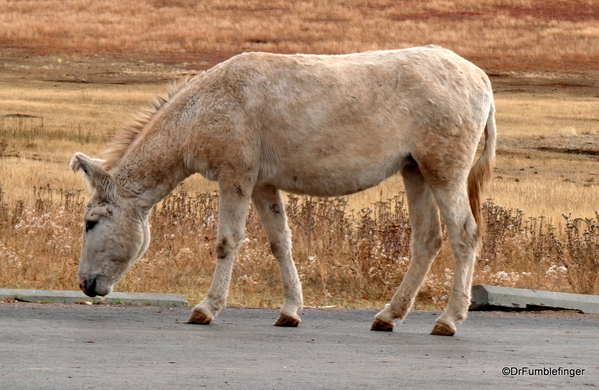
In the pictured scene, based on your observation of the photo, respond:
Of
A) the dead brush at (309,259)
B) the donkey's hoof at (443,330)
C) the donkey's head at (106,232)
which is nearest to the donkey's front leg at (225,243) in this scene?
the donkey's head at (106,232)

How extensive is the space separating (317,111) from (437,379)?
287 cm

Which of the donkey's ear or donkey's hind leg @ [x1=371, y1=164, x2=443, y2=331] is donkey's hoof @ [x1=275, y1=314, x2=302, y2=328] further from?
the donkey's ear

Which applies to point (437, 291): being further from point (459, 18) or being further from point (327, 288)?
point (459, 18)

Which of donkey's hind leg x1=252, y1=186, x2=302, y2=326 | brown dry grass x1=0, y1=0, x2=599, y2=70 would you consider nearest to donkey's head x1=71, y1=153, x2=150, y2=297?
donkey's hind leg x1=252, y1=186, x2=302, y2=326

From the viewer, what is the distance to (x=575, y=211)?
755 inches

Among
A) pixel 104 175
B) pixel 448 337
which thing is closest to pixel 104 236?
pixel 104 175

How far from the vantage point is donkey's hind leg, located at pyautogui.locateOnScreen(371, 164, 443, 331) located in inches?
352

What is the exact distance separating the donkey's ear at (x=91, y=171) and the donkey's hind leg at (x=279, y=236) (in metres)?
1.24

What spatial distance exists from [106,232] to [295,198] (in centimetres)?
509

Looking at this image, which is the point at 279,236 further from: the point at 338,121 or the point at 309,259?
the point at 309,259

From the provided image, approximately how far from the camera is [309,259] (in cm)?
1146

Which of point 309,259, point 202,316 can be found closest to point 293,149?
point 202,316

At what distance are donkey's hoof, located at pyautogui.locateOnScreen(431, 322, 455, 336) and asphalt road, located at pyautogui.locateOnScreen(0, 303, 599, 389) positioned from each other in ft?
0.26

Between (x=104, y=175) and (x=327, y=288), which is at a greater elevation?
(x=104, y=175)
